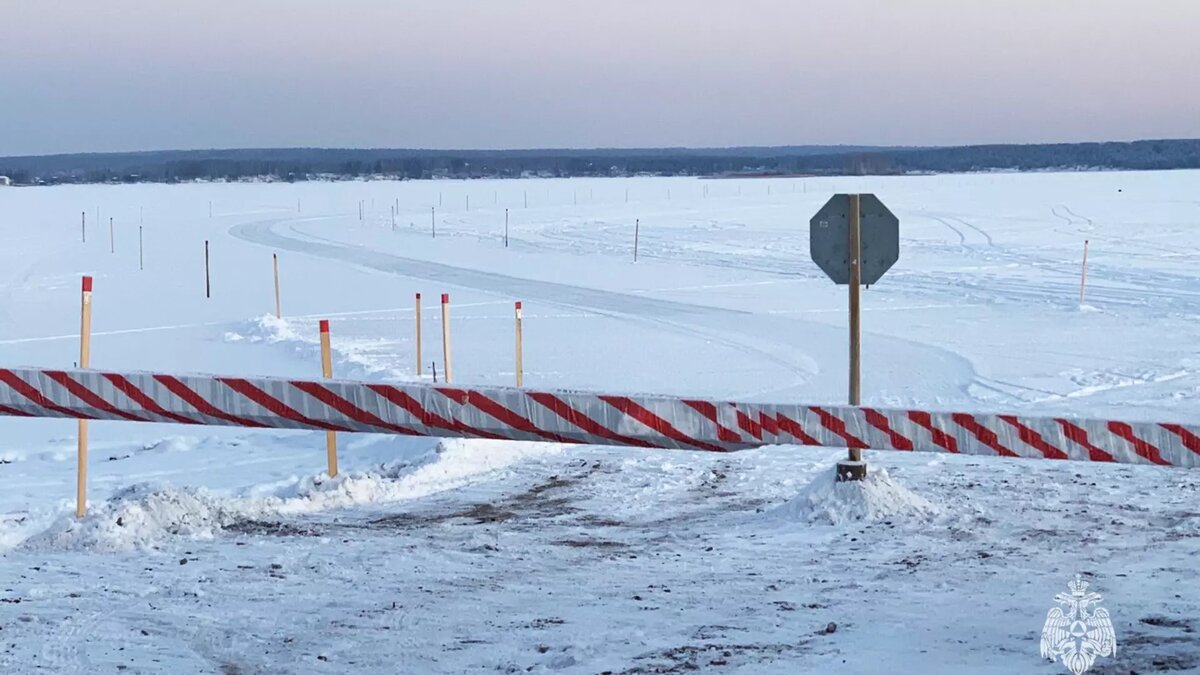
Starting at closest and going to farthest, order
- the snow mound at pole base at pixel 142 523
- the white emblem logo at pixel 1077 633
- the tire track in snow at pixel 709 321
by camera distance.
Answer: the white emblem logo at pixel 1077 633
the snow mound at pole base at pixel 142 523
the tire track in snow at pixel 709 321

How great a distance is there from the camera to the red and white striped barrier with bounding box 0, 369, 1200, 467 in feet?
17.8

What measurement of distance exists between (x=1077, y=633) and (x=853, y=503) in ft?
7.97

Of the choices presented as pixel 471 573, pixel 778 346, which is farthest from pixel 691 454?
pixel 778 346

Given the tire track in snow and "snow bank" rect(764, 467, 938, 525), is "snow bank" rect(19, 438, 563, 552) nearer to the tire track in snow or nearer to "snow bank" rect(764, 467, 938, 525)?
"snow bank" rect(764, 467, 938, 525)

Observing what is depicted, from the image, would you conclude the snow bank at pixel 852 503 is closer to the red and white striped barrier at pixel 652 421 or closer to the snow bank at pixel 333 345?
the red and white striped barrier at pixel 652 421

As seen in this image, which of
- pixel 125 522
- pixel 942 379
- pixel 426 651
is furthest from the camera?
pixel 942 379

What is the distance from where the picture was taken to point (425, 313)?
21.0 metres

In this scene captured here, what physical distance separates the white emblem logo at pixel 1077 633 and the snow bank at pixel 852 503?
5.88 ft

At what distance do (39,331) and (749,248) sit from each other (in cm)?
1965

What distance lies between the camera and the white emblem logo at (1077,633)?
16.9 feet

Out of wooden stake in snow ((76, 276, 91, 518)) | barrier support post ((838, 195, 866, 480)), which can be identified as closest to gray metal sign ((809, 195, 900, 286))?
barrier support post ((838, 195, 866, 480))

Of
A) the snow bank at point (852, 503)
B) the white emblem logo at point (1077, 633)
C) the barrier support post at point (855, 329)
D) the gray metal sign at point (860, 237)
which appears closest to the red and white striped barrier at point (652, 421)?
the white emblem logo at point (1077, 633)

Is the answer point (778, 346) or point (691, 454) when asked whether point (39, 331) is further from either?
point (691, 454)

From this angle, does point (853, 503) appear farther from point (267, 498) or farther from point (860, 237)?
point (267, 498)
